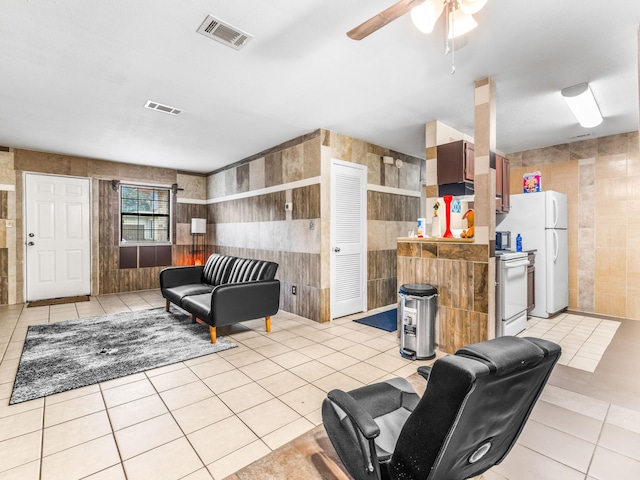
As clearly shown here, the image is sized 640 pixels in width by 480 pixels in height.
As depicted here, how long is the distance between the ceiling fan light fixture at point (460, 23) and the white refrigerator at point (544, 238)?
12.1 ft

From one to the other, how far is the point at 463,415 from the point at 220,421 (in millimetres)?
1867

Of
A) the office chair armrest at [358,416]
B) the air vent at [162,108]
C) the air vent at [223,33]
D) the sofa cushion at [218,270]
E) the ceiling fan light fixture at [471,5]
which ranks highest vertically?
the air vent at [162,108]

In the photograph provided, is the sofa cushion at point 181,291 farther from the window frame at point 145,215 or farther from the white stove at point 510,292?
the white stove at point 510,292

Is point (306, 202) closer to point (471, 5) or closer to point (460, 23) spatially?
point (460, 23)

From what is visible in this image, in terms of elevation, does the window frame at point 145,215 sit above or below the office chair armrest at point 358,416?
above

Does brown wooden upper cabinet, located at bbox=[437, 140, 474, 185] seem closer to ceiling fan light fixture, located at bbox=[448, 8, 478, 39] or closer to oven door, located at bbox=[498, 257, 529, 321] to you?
oven door, located at bbox=[498, 257, 529, 321]

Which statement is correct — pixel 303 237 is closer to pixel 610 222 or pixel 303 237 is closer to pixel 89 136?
pixel 89 136

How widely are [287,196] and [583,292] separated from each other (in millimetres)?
5028

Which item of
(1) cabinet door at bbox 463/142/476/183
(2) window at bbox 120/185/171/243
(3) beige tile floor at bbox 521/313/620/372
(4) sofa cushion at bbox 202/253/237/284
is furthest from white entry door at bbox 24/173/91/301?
(3) beige tile floor at bbox 521/313/620/372

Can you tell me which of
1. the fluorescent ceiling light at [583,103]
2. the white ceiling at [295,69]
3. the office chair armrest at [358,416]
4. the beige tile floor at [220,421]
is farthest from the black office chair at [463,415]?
the fluorescent ceiling light at [583,103]

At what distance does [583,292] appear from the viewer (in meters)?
5.15

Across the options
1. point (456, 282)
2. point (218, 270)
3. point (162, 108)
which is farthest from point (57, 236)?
point (456, 282)

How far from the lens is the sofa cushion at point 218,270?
4914 millimetres

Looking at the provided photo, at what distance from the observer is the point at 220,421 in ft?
7.34
